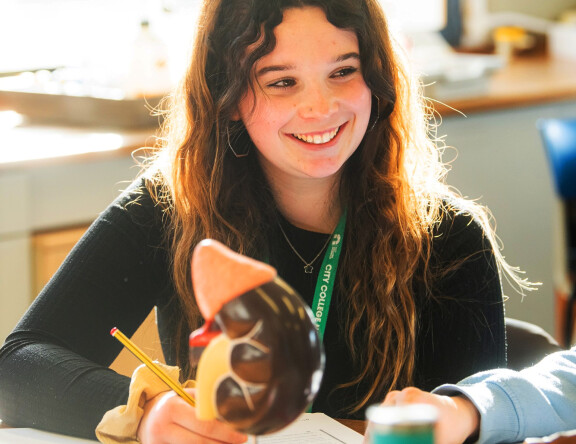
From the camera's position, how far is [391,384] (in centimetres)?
135

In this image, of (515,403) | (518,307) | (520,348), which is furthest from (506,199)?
(515,403)

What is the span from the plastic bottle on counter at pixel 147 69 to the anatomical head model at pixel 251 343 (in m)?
1.94

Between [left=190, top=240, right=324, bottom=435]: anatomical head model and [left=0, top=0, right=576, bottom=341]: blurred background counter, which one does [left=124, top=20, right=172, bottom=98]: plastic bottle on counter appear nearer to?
[left=0, top=0, right=576, bottom=341]: blurred background counter

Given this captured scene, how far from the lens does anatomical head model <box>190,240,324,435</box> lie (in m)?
0.73

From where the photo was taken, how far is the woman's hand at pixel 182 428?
968 millimetres

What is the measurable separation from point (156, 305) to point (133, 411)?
43 cm

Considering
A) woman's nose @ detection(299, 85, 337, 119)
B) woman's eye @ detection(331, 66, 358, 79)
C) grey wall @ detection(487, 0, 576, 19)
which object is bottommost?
woman's nose @ detection(299, 85, 337, 119)

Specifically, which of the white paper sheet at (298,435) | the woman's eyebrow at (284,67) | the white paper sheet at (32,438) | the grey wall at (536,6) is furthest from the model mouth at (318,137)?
the grey wall at (536,6)

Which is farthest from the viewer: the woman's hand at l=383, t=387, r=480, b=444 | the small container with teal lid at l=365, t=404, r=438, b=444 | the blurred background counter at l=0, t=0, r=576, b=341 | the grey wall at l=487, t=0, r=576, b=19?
the grey wall at l=487, t=0, r=576, b=19

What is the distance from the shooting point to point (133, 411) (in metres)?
1.02

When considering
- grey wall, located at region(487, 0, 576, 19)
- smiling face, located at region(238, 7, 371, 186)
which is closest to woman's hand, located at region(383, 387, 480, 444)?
smiling face, located at region(238, 7, 371, 186)

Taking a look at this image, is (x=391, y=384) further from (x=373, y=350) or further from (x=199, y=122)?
(x=199, y=122)

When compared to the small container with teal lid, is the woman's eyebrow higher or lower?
higher

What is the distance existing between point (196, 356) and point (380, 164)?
708 millimetres
